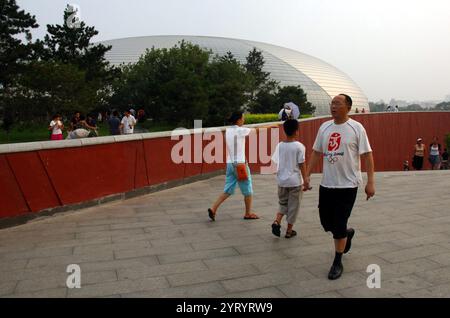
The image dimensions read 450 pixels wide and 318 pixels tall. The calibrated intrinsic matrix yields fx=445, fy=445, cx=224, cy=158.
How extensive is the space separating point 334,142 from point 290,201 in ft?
4.02

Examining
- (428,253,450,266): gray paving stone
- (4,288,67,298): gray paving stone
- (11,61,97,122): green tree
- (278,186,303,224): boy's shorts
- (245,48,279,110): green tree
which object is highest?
(245,48,279,110): green tree

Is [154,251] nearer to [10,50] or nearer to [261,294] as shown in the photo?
[261,294]

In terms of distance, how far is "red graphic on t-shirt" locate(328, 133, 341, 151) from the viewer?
3.78 meters

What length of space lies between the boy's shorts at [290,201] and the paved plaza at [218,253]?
0.28m

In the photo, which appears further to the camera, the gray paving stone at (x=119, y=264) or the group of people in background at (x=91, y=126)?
the group of people in background at (x=91, y=126)

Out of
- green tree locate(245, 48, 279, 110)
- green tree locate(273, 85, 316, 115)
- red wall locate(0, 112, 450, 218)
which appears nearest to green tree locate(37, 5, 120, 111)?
green tree locate(245, 48, 279, 110)

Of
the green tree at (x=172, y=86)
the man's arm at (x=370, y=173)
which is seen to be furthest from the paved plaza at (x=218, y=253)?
the green tree at (x=172, y=86)

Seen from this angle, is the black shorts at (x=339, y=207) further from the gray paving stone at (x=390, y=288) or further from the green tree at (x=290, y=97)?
the green tree at (x=290, y=97)

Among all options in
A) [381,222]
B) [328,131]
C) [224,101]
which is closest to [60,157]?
[328,131]

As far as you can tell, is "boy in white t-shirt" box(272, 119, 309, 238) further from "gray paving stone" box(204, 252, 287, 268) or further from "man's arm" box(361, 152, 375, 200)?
"man's arm" box(361, 152, 375, 200)

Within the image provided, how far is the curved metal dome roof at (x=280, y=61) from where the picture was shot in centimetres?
6625

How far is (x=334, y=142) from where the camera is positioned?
12.5 feet

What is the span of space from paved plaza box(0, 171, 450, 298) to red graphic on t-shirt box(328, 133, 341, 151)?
1.07 m

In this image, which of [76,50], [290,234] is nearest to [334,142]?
[290,234]
